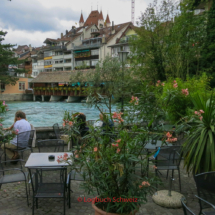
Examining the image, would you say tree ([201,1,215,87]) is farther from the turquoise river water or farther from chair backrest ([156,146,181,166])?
chair backrest ([156,146,181,166])

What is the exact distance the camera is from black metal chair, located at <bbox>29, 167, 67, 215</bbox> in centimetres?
315

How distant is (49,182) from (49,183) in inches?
0.5

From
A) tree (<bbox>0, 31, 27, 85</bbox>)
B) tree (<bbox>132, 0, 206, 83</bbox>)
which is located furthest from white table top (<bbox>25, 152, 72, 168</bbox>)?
tree (<bbox>0, 31, 27, 85</bbox>)

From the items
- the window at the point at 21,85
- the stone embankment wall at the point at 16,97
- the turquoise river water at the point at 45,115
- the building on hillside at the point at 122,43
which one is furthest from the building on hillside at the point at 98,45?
the turquoise river water at the point at 45,115

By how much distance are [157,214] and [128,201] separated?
1.19 meters

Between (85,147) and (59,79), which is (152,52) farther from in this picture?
(59,79)

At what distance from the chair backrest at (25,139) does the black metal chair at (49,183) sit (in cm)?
215

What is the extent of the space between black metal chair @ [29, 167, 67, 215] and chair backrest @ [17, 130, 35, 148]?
7.04 feet

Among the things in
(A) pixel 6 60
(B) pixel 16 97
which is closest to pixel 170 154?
(A) pixel 6 60

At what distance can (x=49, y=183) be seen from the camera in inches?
130

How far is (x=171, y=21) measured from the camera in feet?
48.7

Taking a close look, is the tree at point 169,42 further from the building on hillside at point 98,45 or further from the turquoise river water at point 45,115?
the building on hillside at point 98,45

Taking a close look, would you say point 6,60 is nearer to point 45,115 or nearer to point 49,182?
point 45,115

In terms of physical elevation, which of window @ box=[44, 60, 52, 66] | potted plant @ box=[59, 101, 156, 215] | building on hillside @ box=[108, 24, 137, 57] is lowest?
potted plant @ box=[59, 101, 156, 215]
